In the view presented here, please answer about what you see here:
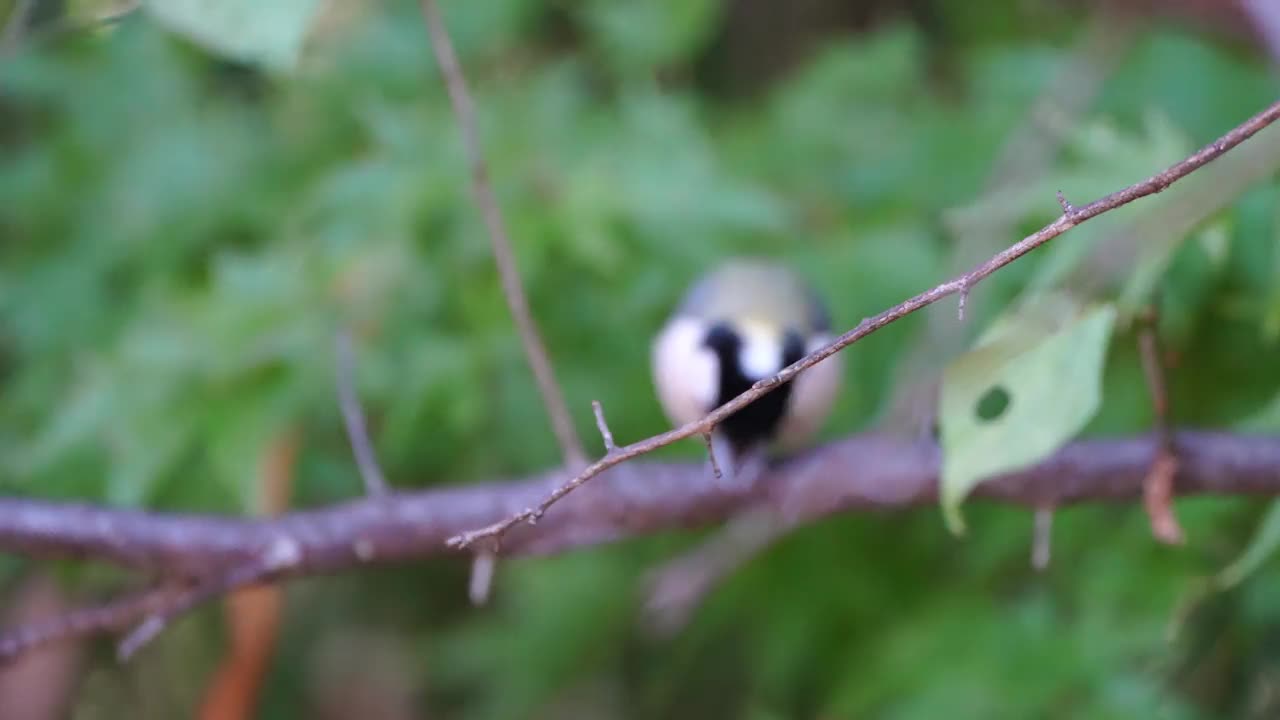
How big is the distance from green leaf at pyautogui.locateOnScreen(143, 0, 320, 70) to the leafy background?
83 centimetres

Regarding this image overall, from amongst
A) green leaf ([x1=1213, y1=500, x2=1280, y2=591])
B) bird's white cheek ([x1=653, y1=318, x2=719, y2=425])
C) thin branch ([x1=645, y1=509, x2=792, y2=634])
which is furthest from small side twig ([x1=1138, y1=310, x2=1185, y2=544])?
bird's white cheek ([x1=653, y1=318, x2=719, y2=425])

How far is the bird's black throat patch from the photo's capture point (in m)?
1.57

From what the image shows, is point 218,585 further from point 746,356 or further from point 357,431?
point 746,356

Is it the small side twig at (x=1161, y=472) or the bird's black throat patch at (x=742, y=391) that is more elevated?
the bird's black throat patch at (x=742, y=391)

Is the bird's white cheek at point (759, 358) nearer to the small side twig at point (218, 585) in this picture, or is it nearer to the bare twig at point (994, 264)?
the small side twig at point (218, 585)

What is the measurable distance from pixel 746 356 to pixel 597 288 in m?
0.41

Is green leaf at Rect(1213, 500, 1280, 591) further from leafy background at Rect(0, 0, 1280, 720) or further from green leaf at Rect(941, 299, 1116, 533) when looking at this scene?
leafy background at Rect(0, 0, 1280, 720)

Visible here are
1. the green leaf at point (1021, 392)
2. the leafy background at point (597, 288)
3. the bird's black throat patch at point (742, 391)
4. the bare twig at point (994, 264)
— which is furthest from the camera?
the leafy background at point (597, 288)

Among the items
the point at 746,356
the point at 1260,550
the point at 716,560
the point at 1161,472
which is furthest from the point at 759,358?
the point at 1260,550

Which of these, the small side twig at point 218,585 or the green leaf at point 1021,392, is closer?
the green leaf at point 1021,392

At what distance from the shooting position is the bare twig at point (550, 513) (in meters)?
1.32

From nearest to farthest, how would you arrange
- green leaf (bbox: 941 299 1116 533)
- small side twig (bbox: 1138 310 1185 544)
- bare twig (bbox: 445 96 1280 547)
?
1. bare twig (bbox: 445 96 1280 547)
2. green leaf (bbox: 941 299 1116 533)
3. small side twig (bbox: 1138 310 1185 544)

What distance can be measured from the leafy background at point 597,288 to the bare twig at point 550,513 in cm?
22

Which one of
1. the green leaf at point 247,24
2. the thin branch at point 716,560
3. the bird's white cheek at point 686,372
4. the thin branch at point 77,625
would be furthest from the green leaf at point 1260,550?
the thin branch at point 77,625
